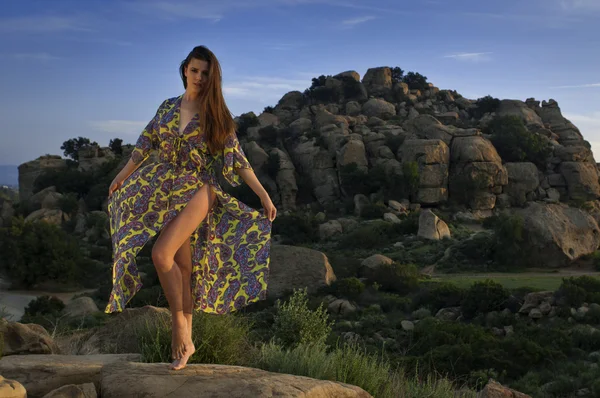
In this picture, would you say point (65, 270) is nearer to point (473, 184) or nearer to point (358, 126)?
point (473, 184)

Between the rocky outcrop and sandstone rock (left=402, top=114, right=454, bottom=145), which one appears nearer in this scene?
sandstone rock (left=402, top=114, right=454, bottom=145)

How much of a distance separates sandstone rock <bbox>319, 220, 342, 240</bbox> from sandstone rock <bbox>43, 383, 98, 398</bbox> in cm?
3085

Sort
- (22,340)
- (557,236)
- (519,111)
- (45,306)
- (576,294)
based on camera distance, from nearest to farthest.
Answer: (22,340)
(576,294)
(45,306)
(557,236)
(519,111)

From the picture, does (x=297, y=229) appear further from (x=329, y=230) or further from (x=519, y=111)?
(x=519, y=111)

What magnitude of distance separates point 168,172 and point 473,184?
37.4 m

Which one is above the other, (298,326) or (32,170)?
(32,170)

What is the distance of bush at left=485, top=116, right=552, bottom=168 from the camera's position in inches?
1773

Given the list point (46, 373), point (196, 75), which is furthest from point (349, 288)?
point (46, 373)

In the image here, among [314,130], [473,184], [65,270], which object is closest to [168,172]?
[65,270]

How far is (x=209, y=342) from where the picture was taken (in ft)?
20.7

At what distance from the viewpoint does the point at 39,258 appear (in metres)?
30.3

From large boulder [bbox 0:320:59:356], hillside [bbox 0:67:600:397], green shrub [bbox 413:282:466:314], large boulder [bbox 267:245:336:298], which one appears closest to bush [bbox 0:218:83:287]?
hillside [bbox 0:67:600:397]

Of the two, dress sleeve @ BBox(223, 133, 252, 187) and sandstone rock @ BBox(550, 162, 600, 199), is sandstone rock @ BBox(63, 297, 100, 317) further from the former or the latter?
sandstone rock @ BBox(550, 162, 600, 199)

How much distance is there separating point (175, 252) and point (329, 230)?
30971 millimetres
